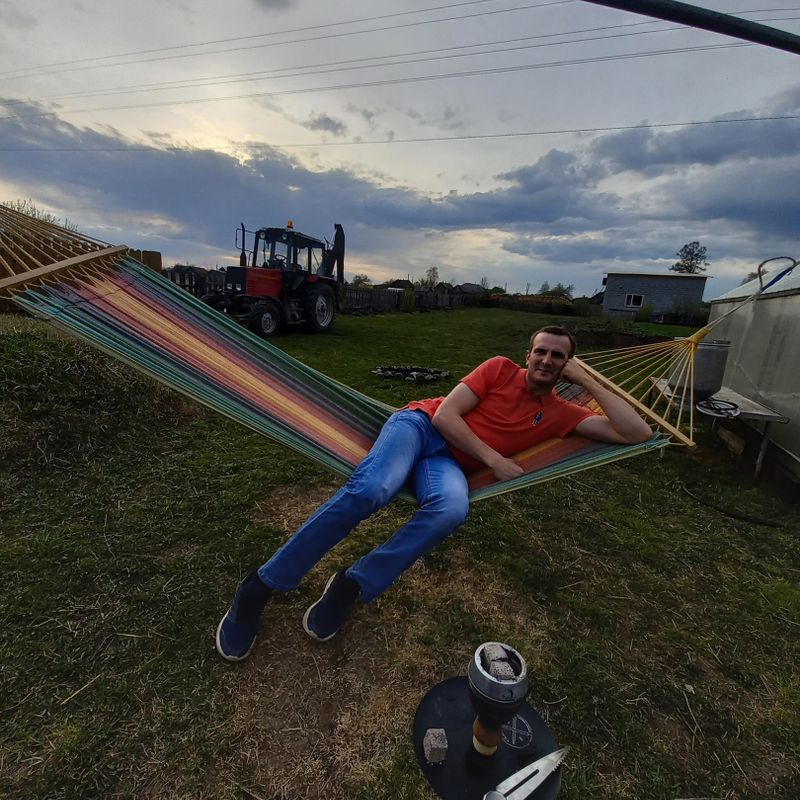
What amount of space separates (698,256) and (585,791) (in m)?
Answer: 40.7

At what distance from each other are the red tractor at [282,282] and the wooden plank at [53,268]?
4803mm

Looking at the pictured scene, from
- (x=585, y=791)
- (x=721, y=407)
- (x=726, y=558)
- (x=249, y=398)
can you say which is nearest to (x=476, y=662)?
(x=585, y=791)

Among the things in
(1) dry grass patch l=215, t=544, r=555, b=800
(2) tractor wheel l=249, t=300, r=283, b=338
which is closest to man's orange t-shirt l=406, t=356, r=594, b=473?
(1) dry grass patch l=215, t=544, r=555, b=800

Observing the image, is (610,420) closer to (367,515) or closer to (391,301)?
(367,515)

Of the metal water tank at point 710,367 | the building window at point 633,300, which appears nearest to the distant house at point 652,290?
the building window at point 633,300

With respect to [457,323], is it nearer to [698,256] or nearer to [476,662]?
[476,662]

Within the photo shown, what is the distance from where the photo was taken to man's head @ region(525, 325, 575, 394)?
1.56 metres

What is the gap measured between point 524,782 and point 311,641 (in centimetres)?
71

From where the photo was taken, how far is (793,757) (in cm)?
121

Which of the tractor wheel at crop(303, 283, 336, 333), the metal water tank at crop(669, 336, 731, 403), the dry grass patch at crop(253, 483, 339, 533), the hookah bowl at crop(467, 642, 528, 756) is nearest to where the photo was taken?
the hookah bowl at crop(467, 642, 528, 756)

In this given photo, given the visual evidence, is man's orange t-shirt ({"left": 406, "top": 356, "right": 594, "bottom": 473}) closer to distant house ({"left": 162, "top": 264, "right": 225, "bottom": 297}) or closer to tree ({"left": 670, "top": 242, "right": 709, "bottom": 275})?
distant house ({"left": 162, "top": 264, "right": 225, "bottom": 297})

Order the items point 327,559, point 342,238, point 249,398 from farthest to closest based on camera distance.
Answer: point 342,238
point 327,559
point 249,398

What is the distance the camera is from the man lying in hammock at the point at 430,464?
1282 mm

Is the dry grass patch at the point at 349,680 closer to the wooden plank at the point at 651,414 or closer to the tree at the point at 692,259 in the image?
the wooden plank at the point at 651,414
